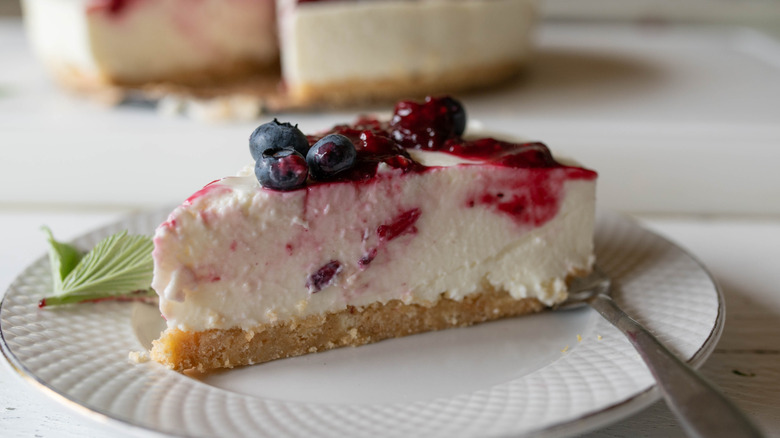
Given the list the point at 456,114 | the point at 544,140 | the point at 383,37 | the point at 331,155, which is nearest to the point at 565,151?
the point at 544,140

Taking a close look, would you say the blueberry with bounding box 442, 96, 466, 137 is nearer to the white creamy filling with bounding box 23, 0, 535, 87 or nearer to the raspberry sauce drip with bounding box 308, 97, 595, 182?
the raspberry sauce drip with bounding box 308, 97, 595, 182

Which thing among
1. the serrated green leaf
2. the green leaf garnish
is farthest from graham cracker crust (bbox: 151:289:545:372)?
the serrated green leaf

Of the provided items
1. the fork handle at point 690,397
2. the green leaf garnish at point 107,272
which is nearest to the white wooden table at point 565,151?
the green leaf garnish at point 107,272

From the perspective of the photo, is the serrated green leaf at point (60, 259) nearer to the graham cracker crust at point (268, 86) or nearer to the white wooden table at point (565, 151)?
the white wooden table at point (565, 151)

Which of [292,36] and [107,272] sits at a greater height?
[292,36]

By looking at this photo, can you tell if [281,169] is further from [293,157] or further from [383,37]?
[383,37]

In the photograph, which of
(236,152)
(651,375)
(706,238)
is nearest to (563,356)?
(651,375)

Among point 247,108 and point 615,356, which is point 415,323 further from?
point 247,108
